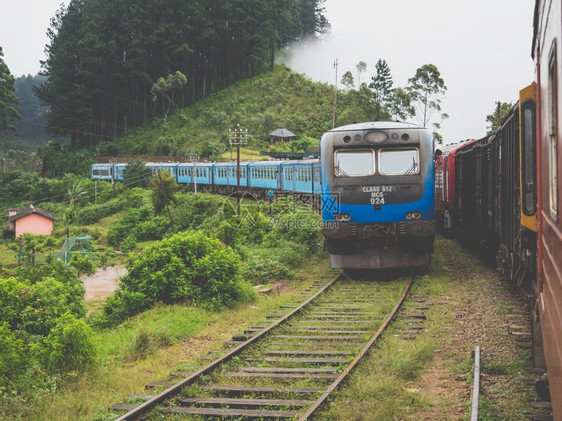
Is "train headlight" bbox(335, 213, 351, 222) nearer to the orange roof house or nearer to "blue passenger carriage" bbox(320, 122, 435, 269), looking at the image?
"blue passenger carriage" bbox(320, 122, 435, 269)

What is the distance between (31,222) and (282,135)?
2703cm

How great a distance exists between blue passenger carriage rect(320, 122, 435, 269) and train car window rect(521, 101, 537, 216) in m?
6.55

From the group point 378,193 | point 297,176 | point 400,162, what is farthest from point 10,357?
point 297,176

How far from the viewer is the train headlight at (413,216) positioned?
13.2 metres

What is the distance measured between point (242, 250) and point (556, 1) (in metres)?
15.6

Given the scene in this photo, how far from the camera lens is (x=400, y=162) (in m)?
13.3

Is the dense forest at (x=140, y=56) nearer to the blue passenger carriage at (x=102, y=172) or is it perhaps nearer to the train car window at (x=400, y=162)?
the blue passenger carriage at (x=102, y=172)

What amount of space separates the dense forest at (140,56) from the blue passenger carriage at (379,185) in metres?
67.2

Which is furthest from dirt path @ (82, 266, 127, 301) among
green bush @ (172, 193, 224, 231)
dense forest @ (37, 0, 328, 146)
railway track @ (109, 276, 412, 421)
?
dense forest @ (37, 0, 328, 146)

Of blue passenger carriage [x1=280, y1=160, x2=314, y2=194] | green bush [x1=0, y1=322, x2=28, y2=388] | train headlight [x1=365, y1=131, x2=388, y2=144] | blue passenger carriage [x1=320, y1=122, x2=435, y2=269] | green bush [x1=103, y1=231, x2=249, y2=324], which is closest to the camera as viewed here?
green bush [x1=0, y1=322, x2=28, y2=388]

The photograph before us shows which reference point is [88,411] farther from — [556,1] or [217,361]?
[556,1]

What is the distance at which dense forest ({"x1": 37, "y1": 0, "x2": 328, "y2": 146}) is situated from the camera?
77688 mm

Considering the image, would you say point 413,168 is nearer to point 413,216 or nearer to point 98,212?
point 413,216

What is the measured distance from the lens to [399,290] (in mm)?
12320
